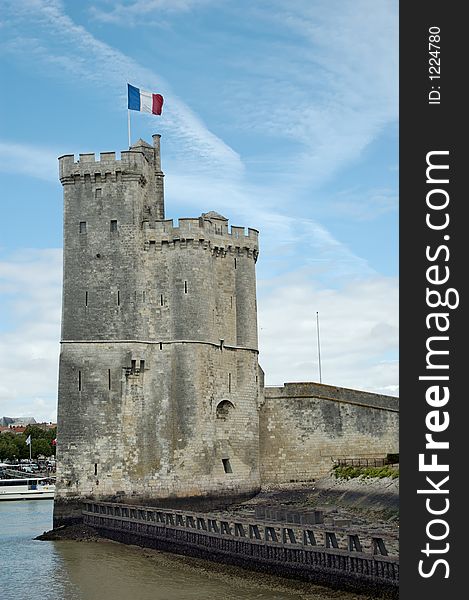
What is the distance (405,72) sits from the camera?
14.0 metres

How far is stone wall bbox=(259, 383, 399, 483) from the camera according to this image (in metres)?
42.2

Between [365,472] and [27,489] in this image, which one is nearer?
[365,472]

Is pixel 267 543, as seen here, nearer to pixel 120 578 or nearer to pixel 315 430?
pixel 120 578

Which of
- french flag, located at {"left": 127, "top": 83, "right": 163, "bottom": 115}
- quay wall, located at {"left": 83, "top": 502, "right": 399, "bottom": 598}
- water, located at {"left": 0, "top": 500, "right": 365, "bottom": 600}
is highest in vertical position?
french flag, located at {"left": 127, "top": 83, "right": 163, "bottom": 115}

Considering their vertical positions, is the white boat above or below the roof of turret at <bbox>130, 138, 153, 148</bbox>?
below

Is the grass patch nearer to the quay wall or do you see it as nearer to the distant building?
the quay wall

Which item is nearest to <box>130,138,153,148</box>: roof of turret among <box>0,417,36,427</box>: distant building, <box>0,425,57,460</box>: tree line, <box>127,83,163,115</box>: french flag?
<box>127,83,163,115</box>: french flag

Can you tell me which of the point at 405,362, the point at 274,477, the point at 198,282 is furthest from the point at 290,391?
the point at 405,362

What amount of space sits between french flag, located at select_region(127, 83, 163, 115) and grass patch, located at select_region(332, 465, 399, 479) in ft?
57.6

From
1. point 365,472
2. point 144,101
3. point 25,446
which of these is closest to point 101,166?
point 144,101

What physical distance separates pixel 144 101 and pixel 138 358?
11.3 metres

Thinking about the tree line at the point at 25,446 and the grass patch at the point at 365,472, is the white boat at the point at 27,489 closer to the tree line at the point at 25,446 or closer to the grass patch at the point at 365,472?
the tree line at the point at 25,446

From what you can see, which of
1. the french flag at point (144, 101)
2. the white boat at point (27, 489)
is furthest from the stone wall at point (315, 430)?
the white boat at point (27, 489)

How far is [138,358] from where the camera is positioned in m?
37.8
